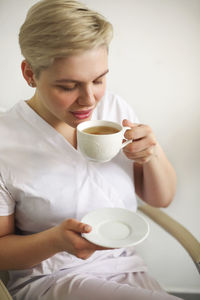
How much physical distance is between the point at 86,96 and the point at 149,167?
1.29 feet

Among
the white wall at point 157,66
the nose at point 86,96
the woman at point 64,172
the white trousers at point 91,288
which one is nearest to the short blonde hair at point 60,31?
the woman at point 64,172

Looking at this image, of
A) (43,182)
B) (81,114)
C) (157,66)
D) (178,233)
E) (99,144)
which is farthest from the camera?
(157,66)

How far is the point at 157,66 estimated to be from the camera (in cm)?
149

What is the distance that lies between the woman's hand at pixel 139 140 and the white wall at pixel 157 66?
60cm

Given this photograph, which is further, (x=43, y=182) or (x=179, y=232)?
(x=179, y=232)

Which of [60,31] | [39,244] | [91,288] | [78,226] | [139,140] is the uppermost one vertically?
[60,31]

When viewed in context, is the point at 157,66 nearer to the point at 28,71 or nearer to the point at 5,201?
the point at 28,71

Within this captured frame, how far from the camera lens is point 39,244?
977 mm

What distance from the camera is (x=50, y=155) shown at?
1073 millimetres

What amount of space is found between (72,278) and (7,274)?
0.34 m

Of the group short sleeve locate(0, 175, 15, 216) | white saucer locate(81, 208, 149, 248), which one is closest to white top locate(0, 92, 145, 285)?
short sleeve locate(0, 175, 15, 216)

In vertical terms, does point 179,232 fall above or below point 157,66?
below

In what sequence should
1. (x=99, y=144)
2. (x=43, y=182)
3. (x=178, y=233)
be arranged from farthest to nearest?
(x=178, y=233), (x=43, y=182), (x=99, y=144)

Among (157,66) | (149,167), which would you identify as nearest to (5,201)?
(149,167)
